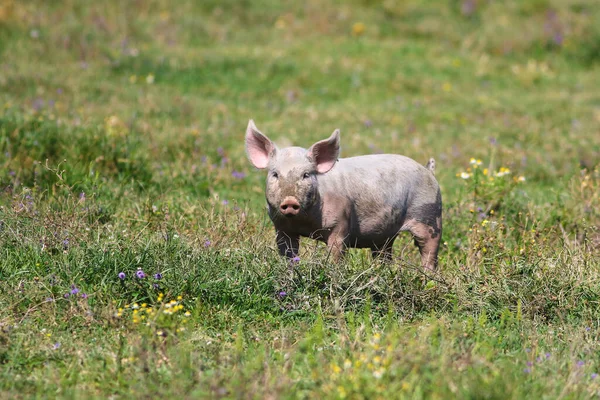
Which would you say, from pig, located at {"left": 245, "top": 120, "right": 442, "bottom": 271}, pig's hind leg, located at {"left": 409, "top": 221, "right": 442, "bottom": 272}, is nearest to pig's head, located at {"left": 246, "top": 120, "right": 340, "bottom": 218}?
pig, located at {"left": 245, "top": 120, "right": 442, "bottom": 271}

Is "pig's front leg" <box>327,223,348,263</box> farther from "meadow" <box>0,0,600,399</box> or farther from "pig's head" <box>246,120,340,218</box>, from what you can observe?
"pig's head" <box>246,120,340,218</box>

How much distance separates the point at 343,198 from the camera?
5094 mm

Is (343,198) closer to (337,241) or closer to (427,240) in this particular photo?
(337,241)

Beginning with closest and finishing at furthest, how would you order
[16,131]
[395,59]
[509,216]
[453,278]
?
1. [453,278]
2. [509,216]
3. [16,131]
4. [395,59]

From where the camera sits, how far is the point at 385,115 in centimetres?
1191

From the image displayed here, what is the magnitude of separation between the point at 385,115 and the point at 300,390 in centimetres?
861

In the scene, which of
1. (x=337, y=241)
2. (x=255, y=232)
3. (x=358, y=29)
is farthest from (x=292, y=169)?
(x=358, y=29)

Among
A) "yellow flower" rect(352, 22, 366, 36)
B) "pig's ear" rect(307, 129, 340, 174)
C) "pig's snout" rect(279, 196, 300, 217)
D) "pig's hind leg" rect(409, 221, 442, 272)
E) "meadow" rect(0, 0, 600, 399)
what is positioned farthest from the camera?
"yellow flower" rect(352, 22, 366, 36)

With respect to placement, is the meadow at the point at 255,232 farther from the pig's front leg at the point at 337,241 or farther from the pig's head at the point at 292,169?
the pig's head at the point at 292,169

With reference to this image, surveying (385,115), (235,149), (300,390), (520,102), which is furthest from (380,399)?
(520,102)

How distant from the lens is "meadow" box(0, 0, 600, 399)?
3.87m

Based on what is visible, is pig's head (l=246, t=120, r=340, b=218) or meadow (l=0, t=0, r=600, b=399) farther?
pig's head (l=246, t=120, r=340, b=218)

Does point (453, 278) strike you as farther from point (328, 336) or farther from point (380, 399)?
point (380, 399)

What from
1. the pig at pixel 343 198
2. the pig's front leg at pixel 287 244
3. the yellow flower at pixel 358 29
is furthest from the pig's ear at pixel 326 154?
the yellow flower at pixel 358 29
